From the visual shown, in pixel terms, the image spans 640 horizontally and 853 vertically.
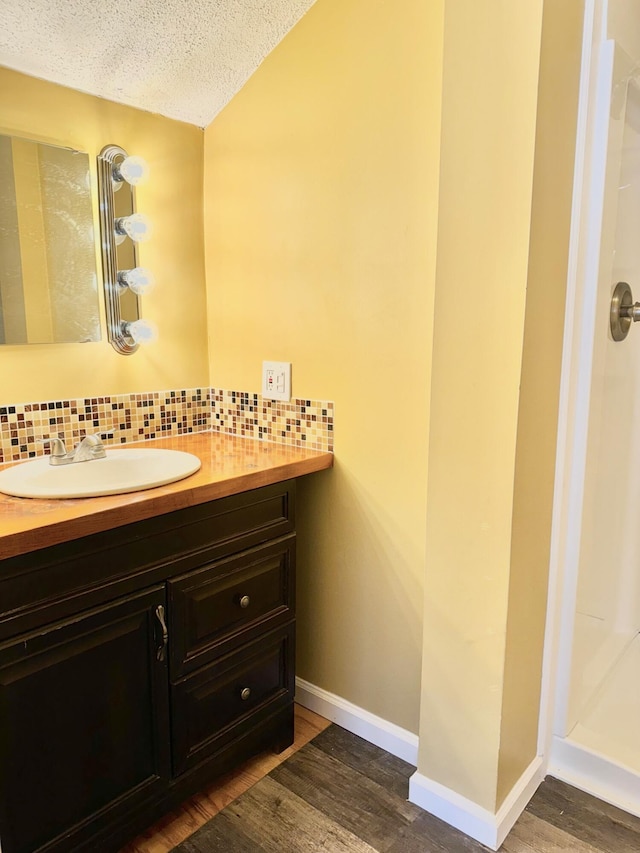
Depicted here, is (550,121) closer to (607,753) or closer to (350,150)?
(350,150)

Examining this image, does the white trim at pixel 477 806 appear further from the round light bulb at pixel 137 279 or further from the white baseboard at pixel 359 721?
the round light bulb at pixel 137 279

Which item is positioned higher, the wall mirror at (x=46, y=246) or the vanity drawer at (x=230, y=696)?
the wall mirror at (x=46, y=246)

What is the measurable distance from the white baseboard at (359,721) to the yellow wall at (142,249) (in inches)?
41.9

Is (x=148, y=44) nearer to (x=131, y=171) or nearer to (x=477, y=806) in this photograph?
(x=131, y=171)

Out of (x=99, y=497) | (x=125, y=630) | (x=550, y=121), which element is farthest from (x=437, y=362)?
(x=125, y=630)

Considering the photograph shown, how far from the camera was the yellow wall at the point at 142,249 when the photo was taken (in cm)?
148

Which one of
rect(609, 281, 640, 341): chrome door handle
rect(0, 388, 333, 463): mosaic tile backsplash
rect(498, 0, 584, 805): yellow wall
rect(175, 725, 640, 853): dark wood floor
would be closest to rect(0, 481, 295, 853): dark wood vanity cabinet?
rect(175, 725, 640, 853): dark wood floor

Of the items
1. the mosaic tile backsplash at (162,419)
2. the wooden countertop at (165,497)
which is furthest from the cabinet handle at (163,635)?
the mosaic tile backsplash at (162,419)

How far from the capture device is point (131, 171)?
164 centimetres

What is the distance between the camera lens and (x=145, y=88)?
5.32 ft

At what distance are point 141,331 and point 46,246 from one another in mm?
341

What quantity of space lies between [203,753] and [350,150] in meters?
1.55

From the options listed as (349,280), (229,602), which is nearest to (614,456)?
(349,280)

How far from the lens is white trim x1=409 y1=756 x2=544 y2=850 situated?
134 centimetres
